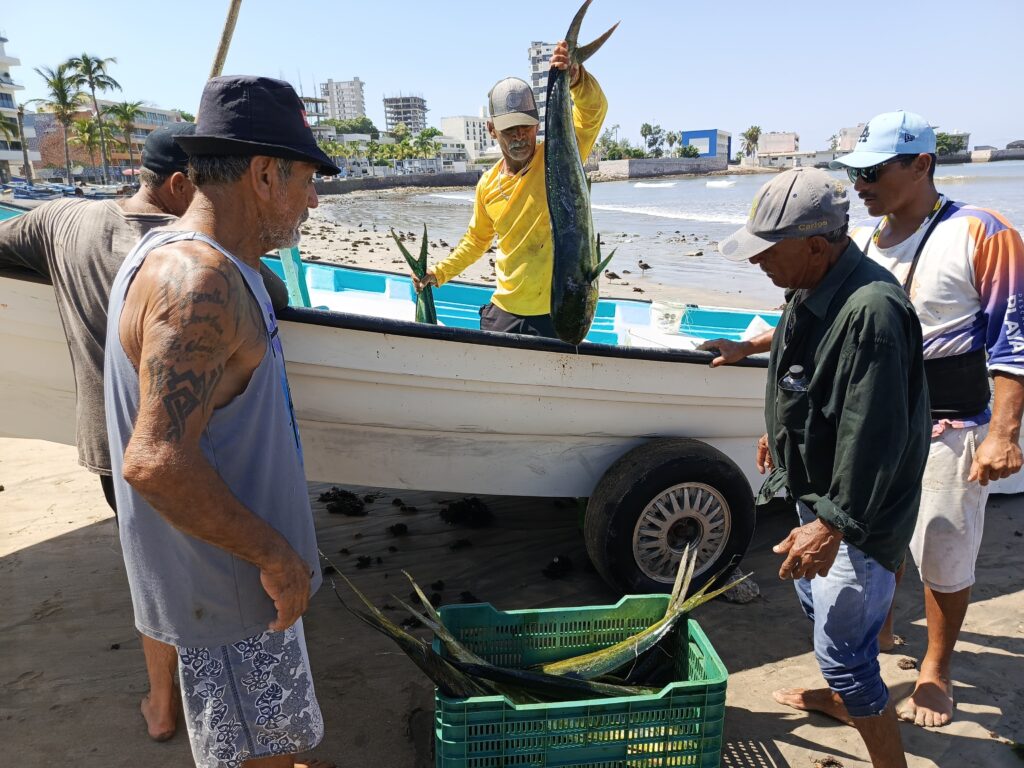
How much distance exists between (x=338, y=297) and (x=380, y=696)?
392cm

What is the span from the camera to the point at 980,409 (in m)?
2.72

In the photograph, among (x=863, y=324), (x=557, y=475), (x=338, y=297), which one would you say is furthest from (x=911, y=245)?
(x=338, y=297)

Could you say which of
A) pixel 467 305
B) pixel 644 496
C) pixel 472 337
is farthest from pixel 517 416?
pixel 467 305

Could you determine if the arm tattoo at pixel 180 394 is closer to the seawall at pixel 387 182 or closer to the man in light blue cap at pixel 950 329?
the man in light blue cap at pixel 950 329

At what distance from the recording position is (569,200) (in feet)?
8.58

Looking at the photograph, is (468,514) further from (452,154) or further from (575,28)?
(452,154)

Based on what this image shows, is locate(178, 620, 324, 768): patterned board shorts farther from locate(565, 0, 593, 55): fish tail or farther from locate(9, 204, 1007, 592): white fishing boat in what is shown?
locate(565, 0, 593, 55): fish tail

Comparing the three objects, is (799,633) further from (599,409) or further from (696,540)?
(599,409)

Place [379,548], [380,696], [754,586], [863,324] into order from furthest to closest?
[379,548]
[754,586]
[380,696]
[863,324]

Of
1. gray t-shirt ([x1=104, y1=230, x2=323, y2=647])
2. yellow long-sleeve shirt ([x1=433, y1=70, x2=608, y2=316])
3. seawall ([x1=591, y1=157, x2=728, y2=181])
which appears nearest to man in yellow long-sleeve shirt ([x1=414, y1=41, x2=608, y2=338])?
yellow long-sleeve shirt ([x1=433, y1=70, x2=608, y2=316])

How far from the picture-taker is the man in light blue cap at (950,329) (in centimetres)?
254

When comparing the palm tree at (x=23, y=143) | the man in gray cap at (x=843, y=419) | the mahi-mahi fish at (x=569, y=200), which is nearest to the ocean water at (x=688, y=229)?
the mahi-mahi fish at (x=569, y=200)

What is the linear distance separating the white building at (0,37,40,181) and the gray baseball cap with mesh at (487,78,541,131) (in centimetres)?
8066

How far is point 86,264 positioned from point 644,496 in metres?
2.51
